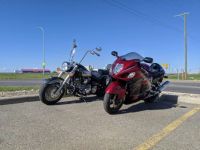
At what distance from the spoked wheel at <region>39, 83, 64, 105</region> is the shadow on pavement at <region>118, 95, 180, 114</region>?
1.73 metres

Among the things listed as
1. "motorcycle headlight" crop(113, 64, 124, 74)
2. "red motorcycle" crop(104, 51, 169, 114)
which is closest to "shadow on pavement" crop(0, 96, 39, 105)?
"red motorcycle" crop(104, 51, 169, 114)

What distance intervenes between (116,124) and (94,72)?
286cm

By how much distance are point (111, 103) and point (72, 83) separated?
1.61 meters

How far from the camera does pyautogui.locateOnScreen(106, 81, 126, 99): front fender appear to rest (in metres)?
5.62

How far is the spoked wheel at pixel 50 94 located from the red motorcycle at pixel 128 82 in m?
1.48

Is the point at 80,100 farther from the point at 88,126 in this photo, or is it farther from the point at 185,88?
the point at 185,88

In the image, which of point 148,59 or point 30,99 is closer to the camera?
point 148,59

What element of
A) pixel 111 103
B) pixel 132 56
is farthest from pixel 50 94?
pixel 132 56

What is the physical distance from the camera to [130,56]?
633 centimetres

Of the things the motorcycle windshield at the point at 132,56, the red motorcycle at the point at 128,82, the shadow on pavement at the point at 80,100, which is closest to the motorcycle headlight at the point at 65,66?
the shadow on pavement at the point at 80,100

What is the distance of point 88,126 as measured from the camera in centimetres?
483

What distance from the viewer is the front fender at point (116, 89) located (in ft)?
18.5

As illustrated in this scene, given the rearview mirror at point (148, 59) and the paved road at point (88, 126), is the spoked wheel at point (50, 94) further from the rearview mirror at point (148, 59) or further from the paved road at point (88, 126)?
the rearview mirror at point (148, 59)

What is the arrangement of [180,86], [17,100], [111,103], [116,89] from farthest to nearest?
[180,86]
[17,100]
[111,103]
[116,89]
